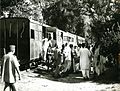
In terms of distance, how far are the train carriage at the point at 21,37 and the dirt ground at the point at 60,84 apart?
2240 millimetres

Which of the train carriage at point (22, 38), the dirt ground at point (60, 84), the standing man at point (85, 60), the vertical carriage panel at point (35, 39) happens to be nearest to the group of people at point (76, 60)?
Result: the standing man at point (85, 60)

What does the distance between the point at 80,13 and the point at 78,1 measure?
1.76 metres

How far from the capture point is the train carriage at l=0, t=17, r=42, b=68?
1889 centimetres

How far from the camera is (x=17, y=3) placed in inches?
1465

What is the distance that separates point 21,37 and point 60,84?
6.36 metres

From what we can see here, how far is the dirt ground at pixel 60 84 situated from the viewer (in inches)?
510

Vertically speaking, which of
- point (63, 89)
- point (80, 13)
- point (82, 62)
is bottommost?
point (63, 89)

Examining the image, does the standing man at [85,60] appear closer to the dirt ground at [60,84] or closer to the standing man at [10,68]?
the dirt ground at [60,84]

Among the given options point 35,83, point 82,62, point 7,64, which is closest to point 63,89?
point 35,83

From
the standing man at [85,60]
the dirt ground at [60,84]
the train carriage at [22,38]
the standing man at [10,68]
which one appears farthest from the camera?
the train carriage at [22,38]

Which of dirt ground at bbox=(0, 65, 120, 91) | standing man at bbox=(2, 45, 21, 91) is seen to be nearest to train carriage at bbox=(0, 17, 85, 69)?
dirt ground at bbox=(0, 65, 120, 91)

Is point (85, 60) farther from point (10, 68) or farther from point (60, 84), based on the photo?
point (10, 68)

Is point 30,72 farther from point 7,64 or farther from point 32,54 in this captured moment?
point 7,64

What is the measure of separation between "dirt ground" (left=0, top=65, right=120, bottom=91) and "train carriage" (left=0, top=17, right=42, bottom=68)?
2240 millimetres
